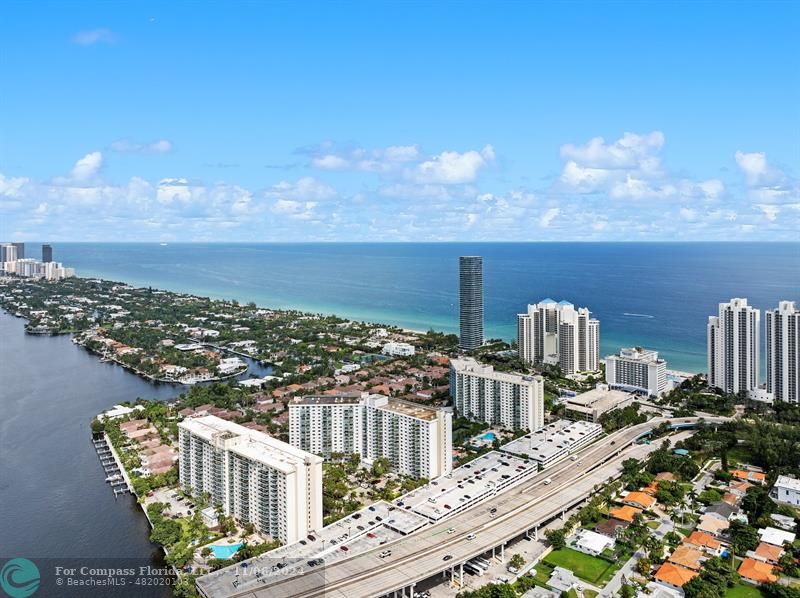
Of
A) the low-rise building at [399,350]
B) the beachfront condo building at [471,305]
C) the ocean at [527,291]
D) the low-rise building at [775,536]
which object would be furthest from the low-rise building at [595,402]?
the low-rise building at [399,350]

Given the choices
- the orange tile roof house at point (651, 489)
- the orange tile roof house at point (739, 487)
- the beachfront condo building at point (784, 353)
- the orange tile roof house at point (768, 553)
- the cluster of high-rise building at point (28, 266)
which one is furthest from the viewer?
the cluster of high-rise building at point (28, 266)

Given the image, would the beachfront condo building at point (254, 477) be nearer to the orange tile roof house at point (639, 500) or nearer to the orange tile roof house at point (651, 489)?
the orange tile roof house at point (639, 500)

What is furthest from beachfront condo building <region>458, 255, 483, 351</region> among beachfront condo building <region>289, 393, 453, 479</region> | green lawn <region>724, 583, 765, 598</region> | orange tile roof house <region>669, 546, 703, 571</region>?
green lawn <region>724, 583, 765, 598</region>

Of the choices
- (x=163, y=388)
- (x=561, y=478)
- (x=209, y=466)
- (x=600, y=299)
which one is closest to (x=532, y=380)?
(x=561, y=478)

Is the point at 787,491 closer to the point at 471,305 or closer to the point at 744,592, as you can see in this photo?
the point at 744,592

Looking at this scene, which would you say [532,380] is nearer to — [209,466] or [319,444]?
[319,444]

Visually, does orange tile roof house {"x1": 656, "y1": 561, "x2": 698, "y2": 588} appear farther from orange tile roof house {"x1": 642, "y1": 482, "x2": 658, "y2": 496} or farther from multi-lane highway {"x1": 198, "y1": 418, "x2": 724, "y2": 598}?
orange tile roof house {"x1": 642, "y1": 482, "x2": 658, "y2": 496}
